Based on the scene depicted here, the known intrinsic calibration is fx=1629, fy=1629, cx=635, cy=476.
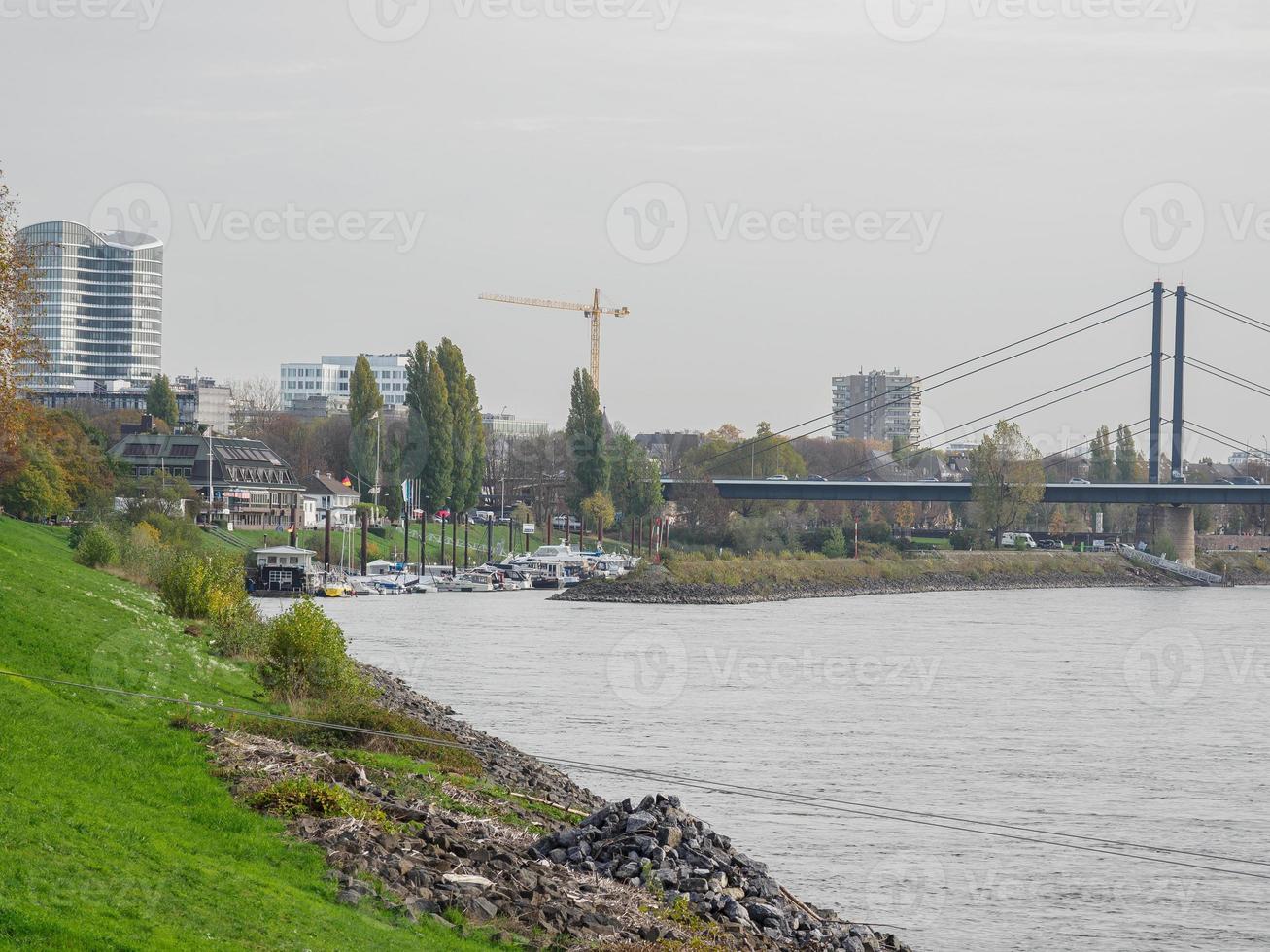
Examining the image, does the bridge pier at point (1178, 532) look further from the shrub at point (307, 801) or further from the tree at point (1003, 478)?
the shrub at point (307, 801)

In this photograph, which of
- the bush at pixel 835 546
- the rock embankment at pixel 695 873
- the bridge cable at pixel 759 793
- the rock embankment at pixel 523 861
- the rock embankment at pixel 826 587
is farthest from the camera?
the bush at pixel 835 546

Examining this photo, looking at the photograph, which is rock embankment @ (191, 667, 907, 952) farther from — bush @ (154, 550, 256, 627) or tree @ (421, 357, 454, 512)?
tree @ (421, 357, 454, 512)

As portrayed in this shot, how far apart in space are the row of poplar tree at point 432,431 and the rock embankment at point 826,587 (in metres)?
8.30

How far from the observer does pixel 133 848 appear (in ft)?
34.8

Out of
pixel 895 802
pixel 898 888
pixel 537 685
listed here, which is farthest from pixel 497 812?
pixel 537 685

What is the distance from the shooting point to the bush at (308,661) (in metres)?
20.3

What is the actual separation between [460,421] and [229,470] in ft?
40.4

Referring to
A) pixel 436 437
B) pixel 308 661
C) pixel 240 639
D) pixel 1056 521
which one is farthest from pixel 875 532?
pixel 308 661

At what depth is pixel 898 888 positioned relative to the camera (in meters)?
16.9

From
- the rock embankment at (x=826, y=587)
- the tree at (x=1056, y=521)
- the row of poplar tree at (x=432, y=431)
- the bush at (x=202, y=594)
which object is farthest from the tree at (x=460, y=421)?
the tree at (x=1056, y=521)

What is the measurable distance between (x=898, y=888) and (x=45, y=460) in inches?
1671

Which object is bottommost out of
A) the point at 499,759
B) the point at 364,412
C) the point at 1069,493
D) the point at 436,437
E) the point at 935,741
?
the point at 935,741

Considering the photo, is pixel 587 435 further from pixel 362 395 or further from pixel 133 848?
pixel 133 848

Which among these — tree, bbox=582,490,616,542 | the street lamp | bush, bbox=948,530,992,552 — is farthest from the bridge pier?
the street lamp
